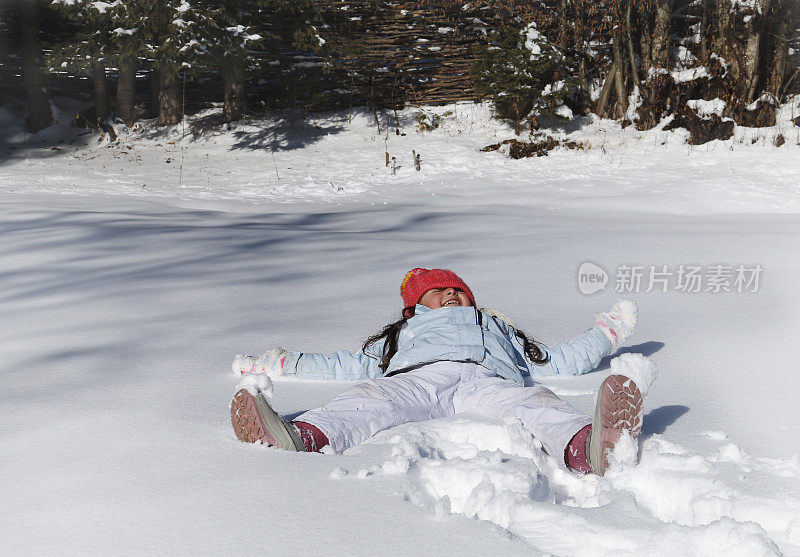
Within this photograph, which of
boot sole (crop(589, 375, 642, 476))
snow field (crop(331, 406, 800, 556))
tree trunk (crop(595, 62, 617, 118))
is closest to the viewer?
snow field (crop(331, 406, 800, 556))

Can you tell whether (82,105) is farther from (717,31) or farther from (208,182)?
(717,31)

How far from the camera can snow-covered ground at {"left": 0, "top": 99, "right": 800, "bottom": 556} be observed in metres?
1.54

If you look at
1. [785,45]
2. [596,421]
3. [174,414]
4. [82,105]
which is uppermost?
[785,45]

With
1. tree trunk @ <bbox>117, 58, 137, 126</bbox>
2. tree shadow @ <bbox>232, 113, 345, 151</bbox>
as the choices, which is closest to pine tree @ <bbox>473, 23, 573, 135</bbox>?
tree shadow @ <bbox>232, 113, 345, 151</bbox>


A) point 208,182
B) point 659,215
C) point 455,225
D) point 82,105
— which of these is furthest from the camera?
point 82,105

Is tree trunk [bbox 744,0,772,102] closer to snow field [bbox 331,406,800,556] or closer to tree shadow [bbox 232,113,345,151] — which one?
tree shadow [bbox 232,113,345,151]

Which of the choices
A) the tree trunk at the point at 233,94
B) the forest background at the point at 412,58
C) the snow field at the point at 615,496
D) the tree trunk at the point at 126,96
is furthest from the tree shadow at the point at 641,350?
the tree trunk at the point at 126,96

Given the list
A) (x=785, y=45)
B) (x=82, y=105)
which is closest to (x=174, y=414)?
(x=785, y=45)

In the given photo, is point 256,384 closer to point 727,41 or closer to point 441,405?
point 441,405

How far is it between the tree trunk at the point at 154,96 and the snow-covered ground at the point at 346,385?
6.45 meters

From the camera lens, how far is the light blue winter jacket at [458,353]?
2768 millimetres

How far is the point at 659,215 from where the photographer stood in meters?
7.61

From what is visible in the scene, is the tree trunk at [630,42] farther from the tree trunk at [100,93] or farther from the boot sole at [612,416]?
the boot sole at [612,416]

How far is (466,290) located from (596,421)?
1327mm
